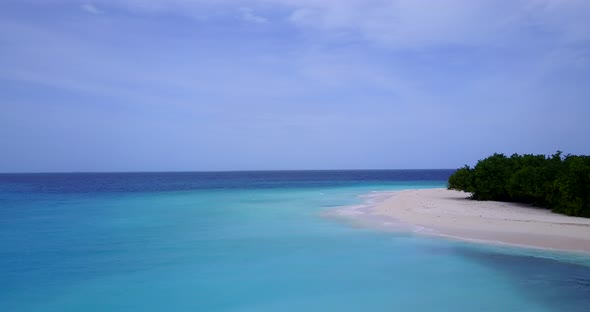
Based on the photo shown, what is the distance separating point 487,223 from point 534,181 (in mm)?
5244

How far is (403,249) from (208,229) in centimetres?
985

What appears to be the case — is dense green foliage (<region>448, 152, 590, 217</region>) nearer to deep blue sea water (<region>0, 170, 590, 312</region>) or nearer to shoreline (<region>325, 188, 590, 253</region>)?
shoreline (<region>325, 188, 590, 253</region>)

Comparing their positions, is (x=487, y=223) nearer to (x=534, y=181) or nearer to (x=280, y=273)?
(x=534, y=181)

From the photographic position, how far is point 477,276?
11273mm

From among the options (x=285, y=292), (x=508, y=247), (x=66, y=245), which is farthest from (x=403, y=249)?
(x=66, y=245)

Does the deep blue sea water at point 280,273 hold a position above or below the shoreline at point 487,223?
below

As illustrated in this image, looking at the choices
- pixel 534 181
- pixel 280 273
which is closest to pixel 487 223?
pixel 534 181

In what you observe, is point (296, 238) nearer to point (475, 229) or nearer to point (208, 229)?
point (208, 229)

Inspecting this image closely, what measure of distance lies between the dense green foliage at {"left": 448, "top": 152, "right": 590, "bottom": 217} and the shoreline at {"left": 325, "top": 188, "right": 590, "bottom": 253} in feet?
2.31

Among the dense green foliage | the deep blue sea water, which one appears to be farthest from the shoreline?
the deep blue sea water

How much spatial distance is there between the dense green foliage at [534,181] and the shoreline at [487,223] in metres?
0.70

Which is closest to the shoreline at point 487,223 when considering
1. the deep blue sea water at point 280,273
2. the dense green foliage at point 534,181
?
the dense green foliage at point 534,181

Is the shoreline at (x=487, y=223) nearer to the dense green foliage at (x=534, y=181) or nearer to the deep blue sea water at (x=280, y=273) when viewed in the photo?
the dense green foliage at (x=534, y=181)

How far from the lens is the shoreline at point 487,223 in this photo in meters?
14.8
